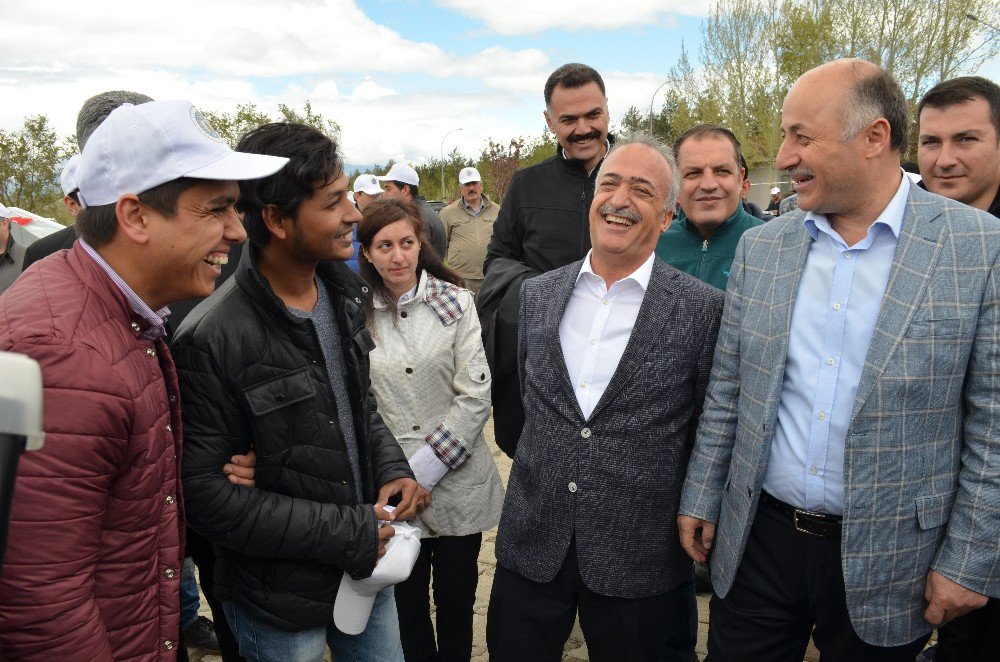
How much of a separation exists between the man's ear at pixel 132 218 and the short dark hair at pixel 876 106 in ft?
6.31

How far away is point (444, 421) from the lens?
2.96m

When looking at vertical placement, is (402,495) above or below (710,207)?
below

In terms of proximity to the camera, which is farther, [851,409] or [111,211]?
[851,409]

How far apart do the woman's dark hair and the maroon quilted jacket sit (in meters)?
1.42

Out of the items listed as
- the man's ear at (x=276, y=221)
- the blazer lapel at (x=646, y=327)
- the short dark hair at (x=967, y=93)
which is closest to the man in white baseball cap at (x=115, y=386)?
the man's ear at (x=276, y=221)

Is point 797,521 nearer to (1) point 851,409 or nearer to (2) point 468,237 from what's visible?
(1) point 851,409

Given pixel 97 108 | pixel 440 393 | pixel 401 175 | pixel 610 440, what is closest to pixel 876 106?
pixel 610 440

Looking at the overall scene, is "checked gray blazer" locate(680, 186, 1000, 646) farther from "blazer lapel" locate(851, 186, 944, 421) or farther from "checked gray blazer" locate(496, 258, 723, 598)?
"checked gray blazer" locate(496, 258, 723, 598)

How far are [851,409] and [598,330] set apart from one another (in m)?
0.81

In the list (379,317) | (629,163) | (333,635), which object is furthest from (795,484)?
(379,317)

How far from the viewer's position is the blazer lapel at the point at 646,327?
2.30 m

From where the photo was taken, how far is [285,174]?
205 centimetres

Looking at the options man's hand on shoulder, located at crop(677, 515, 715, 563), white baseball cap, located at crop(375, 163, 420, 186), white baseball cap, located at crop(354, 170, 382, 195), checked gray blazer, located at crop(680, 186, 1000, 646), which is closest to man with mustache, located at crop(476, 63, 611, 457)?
man's hand on shoulder, located at crop(677, 515, 715, 563)

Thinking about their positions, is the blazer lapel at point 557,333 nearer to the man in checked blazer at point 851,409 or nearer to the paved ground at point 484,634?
the man in checked blazer at point 851,409
